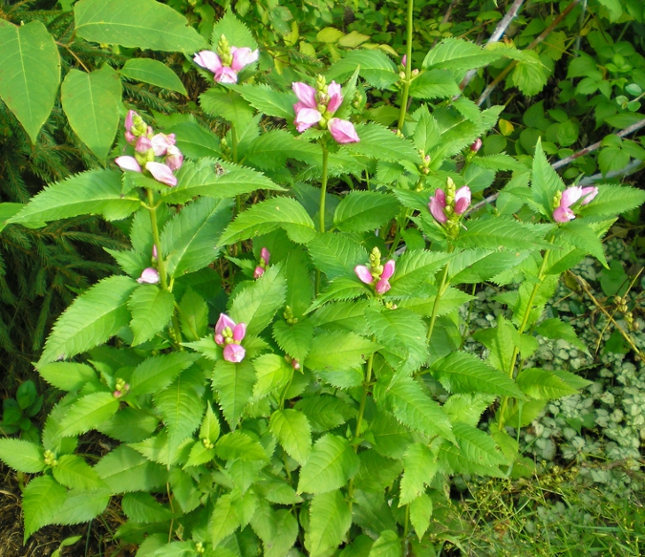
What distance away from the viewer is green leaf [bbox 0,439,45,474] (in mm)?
1503

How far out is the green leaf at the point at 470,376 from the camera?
137 centimetres

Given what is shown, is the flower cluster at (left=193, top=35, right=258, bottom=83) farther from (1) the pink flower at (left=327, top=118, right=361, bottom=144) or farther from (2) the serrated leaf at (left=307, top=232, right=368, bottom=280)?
(2) the serrated leaf at (left=307, top=232, right=368, bottom=280)

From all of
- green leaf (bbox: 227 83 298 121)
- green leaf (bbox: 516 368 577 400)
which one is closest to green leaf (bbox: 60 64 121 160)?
green leaf (bbox: 227 83 298 121)

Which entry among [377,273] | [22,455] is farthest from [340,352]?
[22,455]

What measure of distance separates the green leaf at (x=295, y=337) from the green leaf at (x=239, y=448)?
0.27 m

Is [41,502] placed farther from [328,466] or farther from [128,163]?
[128,163]

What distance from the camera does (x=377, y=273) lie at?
1216 mm

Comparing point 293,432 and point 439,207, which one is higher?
point 439,207

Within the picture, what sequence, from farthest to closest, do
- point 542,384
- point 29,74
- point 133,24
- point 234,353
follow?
point 542,384, point 234,353, point 133,24, point 29,74

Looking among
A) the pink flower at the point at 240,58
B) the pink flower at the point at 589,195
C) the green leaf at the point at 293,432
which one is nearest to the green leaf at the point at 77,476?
the green leaf at the point at 293,432

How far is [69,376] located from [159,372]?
11.8 inches

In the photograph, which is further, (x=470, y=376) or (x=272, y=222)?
(x=470, y=376)

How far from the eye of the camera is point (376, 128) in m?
1.25

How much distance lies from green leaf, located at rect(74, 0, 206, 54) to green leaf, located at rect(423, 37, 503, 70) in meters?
0.72
